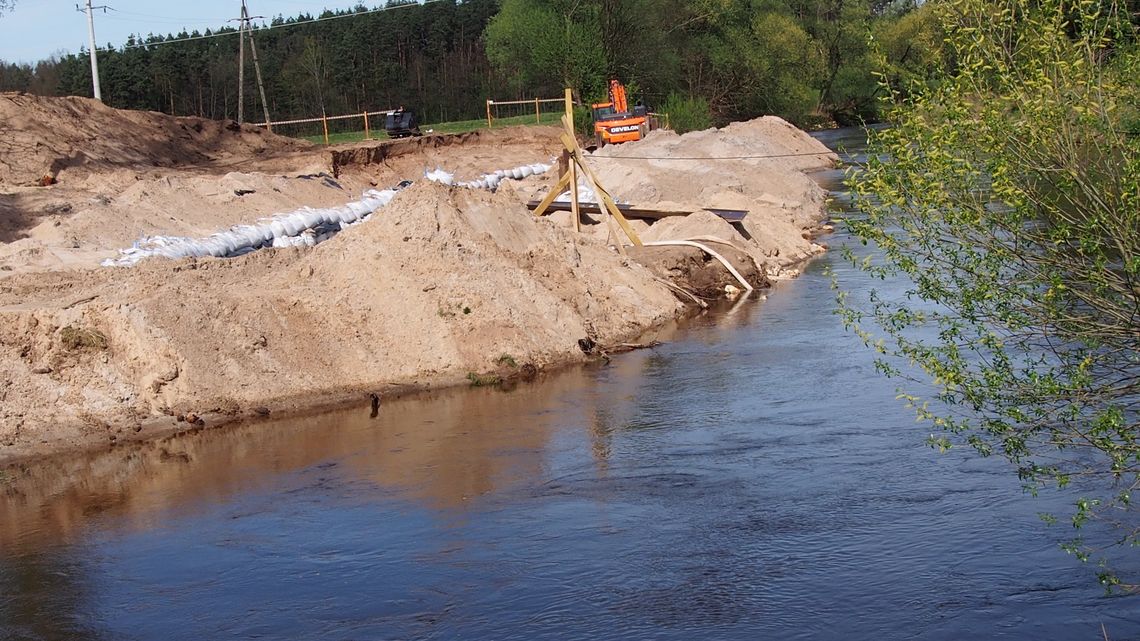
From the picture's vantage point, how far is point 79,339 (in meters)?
15.1

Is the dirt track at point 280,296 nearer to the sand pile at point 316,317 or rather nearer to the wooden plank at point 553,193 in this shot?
the sand pile at point 316,317

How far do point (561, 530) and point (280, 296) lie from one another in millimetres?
7755

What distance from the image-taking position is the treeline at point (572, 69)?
62469 millimetres

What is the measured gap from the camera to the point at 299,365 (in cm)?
1609

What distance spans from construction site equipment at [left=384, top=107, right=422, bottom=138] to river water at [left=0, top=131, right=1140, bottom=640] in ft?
105

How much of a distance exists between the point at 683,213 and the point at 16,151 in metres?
16.1

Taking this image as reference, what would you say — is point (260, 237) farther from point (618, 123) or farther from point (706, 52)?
point (706, 52)

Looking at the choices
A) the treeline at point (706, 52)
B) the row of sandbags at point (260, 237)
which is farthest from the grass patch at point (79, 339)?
the treeline at point (706, 52)

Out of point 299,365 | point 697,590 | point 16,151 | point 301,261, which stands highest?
point 16,151

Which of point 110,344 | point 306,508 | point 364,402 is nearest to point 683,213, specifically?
point 364,402

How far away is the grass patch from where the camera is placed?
1505 centimetres

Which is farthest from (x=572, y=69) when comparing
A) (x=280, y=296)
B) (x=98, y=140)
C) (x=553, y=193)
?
(x=280, y=296)

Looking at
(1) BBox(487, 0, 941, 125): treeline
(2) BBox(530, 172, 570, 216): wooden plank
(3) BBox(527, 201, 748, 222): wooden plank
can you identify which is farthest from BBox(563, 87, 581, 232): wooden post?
(1) BBox(487, 0, 941, 125): treeline

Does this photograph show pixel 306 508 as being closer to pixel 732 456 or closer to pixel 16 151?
pixel 732 456
